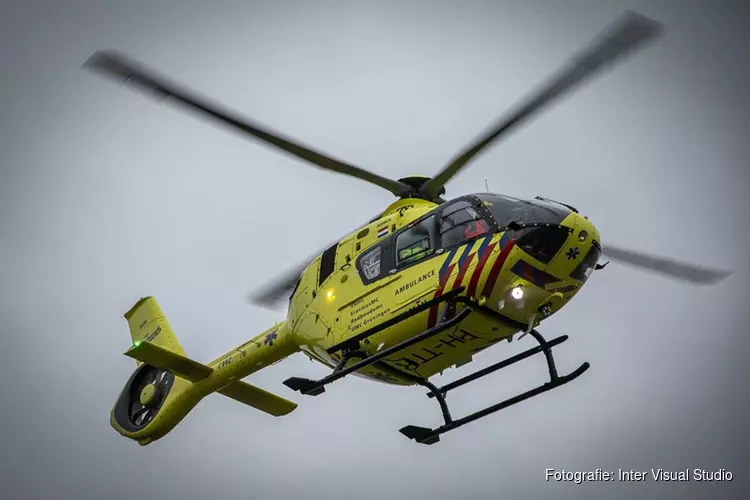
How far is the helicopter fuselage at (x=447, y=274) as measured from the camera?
440 inches

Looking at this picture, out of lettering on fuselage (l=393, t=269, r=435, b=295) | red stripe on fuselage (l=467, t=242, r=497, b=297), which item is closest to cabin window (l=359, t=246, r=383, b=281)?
lettering on fuselage (l=393, t=269, r=435, b=295)

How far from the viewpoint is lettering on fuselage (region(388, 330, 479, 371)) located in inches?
468

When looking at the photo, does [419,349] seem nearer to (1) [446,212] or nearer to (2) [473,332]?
(2) [473,332]

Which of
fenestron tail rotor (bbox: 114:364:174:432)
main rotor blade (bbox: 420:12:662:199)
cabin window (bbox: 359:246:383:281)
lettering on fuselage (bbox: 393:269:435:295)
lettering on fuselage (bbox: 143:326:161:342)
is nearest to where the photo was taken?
main rotor blade (bbox: 420:12:662:199)

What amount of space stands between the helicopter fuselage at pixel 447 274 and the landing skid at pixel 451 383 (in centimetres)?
8

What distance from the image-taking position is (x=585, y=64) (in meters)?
10.5

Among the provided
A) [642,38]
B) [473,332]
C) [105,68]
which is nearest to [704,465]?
[473,332]

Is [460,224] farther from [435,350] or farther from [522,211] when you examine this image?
[435,350]

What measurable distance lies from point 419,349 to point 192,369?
13.7 feet

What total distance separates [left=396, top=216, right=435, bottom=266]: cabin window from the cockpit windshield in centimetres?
75

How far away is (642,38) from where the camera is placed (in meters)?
10.1

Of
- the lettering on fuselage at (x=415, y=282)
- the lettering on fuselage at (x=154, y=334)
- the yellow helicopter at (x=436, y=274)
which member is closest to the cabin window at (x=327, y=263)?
the yellow helicopter at (x=436, y=274)

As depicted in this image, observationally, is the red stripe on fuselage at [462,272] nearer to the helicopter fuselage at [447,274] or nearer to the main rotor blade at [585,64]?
the helicopter fuselage at [447,274]

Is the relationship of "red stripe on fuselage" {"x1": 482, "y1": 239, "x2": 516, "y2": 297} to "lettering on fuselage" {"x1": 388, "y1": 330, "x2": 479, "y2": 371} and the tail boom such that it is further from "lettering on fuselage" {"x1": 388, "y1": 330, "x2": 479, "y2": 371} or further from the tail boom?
the tail boom
